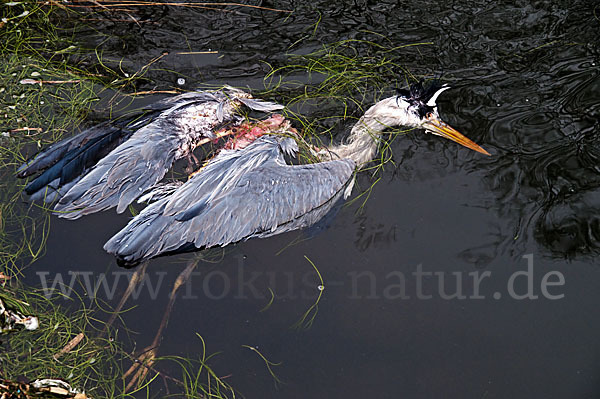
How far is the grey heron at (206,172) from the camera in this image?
343cm

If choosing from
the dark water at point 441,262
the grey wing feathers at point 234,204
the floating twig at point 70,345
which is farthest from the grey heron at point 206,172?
the floating twig at point 70,345

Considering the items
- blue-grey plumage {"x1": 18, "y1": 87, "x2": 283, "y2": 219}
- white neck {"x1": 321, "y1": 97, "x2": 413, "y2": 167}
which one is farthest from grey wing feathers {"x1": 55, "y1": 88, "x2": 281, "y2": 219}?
white neck {"x1": 321, "y1": 97, "x2": 413, "y2": 167}

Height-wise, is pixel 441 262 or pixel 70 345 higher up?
pixel 441 262

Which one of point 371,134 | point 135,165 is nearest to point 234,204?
point 135,165

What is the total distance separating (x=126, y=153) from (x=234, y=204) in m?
0.74

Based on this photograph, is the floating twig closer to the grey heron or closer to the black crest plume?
the grey heron

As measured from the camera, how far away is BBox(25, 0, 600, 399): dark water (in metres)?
3.20

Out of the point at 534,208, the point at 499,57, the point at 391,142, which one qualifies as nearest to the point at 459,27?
the point at 499,57

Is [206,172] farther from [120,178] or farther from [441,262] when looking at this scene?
[441,262]

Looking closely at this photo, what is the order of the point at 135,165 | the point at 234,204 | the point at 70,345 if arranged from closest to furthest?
1. the point at 70,345
2. the point at 234,204
3. the point at 135,165

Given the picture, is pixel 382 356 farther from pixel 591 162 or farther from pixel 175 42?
pixel 175 42

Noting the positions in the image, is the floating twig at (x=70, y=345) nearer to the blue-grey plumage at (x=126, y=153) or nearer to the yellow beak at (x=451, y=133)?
the blue-grey plumage at (x=126, y=153)

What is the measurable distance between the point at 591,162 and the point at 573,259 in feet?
2.43

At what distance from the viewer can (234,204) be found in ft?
11.4
